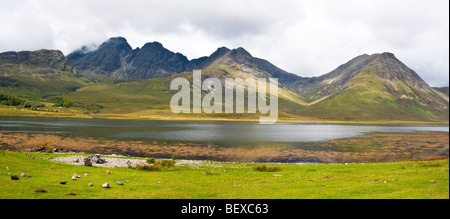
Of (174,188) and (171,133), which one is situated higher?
(174,188)

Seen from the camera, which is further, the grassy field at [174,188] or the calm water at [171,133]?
the calm water at [171,133]

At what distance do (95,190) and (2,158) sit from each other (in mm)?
14657

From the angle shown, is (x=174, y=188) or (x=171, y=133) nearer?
(x=174, y=188)

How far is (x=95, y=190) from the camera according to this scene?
19.7 meters

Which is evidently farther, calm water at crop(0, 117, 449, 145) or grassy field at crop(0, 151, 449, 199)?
calm water at crop(0, 117, 449, 145)
